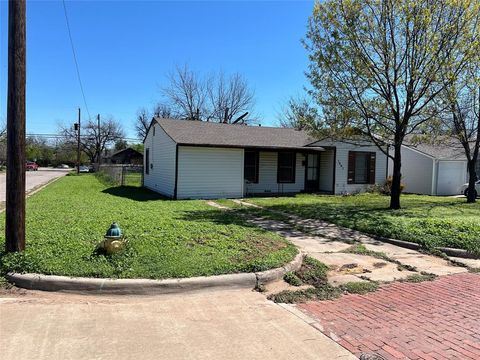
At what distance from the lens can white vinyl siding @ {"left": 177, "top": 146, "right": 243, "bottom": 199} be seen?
18.6 meters

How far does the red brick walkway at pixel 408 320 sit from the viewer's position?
4.08m

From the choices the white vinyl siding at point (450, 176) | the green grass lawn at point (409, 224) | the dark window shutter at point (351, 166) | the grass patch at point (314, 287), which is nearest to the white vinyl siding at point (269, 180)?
the dark window shutter at point (351, 166)

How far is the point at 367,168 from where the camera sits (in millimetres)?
23734

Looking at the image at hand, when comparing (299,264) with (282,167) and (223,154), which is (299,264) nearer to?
(223,154)

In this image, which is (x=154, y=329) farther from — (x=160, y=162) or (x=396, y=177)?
(x=160, y=162)

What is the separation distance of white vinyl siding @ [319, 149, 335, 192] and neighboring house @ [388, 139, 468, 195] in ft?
14.8

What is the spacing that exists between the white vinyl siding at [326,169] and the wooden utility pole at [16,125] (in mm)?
18248

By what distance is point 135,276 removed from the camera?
5727 mm

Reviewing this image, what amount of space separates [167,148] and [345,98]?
369 inches

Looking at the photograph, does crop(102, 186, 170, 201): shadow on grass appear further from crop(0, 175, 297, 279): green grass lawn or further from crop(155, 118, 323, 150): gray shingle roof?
crop(0, 175, 297, 279): green grass lawn

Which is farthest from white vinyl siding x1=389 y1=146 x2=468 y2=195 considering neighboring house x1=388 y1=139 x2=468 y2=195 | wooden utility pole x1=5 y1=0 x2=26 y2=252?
wooden utility pole x1=5 y1=0 x2=26 y2=252

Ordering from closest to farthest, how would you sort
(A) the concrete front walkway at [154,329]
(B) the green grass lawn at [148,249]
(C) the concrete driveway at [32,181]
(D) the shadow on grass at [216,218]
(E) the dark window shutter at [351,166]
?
1. (A) the concrete front walkway at [154,329]
2. (B) the green grass lawn at [148,249]
3. (D) the shadow on grass at [216,218]
4. (C) the concrete driveway at [32,181]
5. (E) the dark window shutter at [351,166]

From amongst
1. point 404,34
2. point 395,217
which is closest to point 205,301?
point 395,217

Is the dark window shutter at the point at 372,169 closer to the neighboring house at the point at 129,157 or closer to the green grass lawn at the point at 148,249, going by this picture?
the green grass lawn at the point at 148,249
